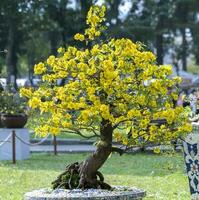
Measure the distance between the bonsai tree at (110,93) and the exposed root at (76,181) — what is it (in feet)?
2.10

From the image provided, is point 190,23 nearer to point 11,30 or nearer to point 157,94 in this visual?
point 11,30

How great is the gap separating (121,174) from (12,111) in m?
5.55

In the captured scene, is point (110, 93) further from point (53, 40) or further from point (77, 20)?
point (53, 40)

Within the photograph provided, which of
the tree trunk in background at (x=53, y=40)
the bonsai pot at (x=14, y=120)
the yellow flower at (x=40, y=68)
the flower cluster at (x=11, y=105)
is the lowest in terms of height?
the bonsai pot at (x=14, y=120)

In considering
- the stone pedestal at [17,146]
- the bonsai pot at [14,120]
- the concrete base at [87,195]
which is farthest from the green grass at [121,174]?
A: the concrete base at [87,195]

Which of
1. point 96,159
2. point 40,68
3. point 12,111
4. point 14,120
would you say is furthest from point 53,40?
point 40,68

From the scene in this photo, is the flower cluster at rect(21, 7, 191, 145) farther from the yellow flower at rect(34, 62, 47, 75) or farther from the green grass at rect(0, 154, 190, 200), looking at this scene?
the green grass at rect(0, 154, 190, 200)

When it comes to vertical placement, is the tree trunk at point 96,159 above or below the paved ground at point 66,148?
above

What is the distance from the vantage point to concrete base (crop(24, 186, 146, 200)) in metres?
7.25

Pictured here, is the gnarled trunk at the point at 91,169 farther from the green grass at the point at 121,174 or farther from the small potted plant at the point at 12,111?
the small potted plant at the point at 12,111

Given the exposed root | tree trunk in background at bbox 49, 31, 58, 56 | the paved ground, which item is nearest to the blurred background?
tree trunk in background at bbox 49, 31, 58, 56

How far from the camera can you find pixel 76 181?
7.73 meters

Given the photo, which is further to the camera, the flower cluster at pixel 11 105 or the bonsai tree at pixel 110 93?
the flower cluster at pixel 11 105

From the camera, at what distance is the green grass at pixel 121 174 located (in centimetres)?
1050
